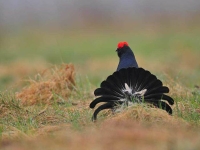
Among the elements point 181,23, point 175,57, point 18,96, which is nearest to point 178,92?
point 18,96

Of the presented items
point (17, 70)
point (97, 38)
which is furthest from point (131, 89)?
point (97, 38)

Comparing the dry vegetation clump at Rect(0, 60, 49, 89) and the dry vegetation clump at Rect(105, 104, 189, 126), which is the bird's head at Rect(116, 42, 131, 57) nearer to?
the dry vegetation clump at Rect(105, 104, 189, 126)

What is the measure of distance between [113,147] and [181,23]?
22355mm

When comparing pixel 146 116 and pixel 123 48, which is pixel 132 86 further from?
pixel 123 48

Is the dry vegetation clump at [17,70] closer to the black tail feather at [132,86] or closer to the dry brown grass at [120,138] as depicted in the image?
the black tail feather at [132,86]

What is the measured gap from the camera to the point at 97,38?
2161cm

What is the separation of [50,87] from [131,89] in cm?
183

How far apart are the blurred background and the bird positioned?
167 cm

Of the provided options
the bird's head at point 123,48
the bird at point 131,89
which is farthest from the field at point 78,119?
the bird's head at point 123,48

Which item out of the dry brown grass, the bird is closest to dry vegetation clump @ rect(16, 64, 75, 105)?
the bird

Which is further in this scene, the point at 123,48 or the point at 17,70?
the point at 17,70

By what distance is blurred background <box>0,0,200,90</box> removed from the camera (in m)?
11.3

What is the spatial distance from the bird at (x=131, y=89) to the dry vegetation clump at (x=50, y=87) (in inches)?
59.9

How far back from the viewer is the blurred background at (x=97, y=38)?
11.3m
